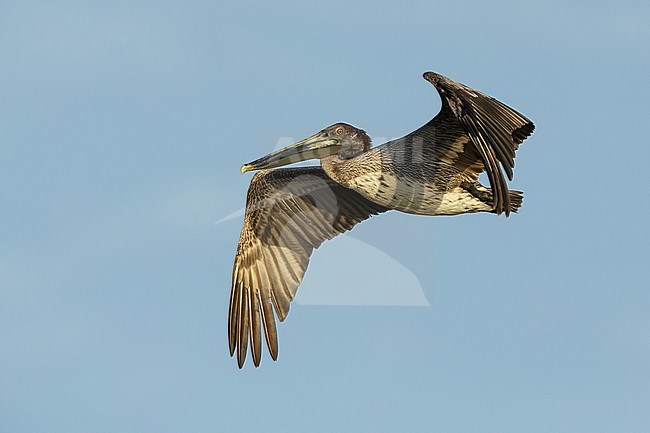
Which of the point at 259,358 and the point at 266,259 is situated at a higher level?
the point at 266,259

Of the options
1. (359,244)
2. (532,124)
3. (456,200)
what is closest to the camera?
(532,124)

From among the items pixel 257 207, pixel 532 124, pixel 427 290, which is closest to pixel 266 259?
pixel 257 207

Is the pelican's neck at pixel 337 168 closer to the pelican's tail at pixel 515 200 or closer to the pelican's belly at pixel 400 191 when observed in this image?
the pelican's belly at pixel 400 191

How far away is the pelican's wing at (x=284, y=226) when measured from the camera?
51.0ft

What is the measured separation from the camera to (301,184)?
1579cm

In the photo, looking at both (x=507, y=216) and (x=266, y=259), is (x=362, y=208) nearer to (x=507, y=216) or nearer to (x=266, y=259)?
(x=266, y=259)

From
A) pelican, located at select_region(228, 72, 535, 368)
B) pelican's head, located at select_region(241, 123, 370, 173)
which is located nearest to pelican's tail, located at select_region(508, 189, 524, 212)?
pelican, located at select_region(228, 72, 535, 368)

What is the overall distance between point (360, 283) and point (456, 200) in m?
2.16

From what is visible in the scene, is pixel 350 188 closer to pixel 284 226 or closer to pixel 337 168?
pixel 337 168

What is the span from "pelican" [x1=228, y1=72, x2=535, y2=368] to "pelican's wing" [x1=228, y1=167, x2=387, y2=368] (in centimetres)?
1

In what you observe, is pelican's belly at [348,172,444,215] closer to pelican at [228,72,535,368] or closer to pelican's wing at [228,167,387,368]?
pelican at [228,72,535,368]

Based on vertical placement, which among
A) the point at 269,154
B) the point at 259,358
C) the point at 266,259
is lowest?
the point at 259,358

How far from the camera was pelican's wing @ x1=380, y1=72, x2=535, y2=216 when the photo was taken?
12.2 metres

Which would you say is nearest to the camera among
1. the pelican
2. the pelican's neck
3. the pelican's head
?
the pelican
